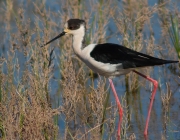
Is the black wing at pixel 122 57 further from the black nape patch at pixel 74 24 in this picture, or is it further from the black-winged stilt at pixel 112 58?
the black nape patch at pixel 74 24

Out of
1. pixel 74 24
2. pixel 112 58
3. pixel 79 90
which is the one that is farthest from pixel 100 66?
pixel 74 24

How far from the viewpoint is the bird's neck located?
18.2 feet

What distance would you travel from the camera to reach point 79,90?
17.9 ft

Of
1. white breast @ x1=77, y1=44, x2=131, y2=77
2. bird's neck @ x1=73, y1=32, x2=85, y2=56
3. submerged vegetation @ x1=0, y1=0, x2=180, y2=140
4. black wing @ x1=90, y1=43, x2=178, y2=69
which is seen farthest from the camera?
bird's neck @ x1=73, y1=32, x2=85, y2=56

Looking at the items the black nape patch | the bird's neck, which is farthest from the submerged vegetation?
the black nape patch

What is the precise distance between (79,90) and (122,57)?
0.50 meters

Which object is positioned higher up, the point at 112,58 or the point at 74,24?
the point at 74,24

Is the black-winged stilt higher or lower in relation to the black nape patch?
lower

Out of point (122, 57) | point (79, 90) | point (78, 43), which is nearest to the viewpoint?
point (122, 57)

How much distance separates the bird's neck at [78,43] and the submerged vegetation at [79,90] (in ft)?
0.49

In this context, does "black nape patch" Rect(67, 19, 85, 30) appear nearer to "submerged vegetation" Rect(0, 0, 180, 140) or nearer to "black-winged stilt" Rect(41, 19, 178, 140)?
"black-winged stilt" Rect(41, 19, 178, 140)

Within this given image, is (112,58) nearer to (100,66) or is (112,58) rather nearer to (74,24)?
(100,66)

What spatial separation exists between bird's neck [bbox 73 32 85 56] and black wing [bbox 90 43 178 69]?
157 millimetres

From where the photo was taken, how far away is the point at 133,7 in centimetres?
725
